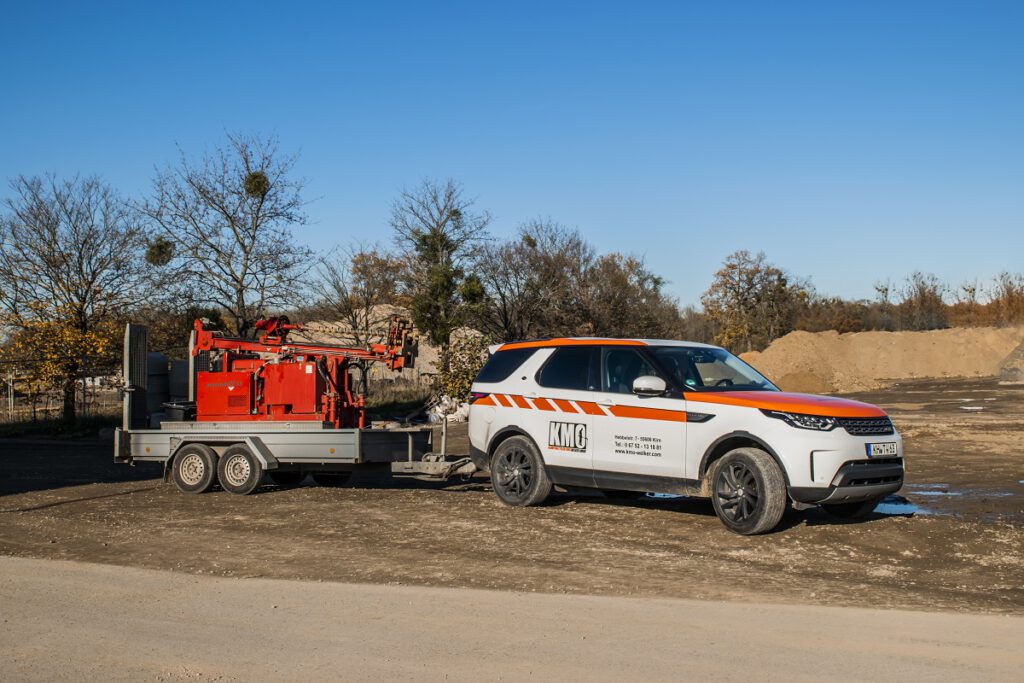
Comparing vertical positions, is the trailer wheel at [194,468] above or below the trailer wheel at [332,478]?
above

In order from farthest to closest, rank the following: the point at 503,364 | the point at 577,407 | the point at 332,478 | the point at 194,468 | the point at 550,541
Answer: the point at 332,478 → the point at 194,468 → the point at 503,364 → the point at 577,407 → the point at 550,541

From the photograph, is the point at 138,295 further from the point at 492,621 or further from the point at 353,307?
the point at 492,621

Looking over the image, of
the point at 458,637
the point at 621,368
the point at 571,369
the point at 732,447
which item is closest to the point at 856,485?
the point at 732,447

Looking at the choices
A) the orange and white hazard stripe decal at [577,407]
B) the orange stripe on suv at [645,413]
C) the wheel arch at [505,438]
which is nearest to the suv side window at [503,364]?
the orange and white hazard stripe decal at [577,407]

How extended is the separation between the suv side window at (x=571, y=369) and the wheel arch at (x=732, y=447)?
5.68 feet

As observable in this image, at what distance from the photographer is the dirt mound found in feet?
185

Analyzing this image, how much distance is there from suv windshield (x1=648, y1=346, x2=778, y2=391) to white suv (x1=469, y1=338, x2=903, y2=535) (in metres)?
0.02

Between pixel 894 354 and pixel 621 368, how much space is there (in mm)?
54241

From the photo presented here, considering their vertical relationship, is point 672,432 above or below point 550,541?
above

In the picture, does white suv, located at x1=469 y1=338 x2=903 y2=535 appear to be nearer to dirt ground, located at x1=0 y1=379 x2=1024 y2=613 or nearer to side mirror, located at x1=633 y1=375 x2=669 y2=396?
side mirror, located at x1=633 y1=375 x2=669 y2=396

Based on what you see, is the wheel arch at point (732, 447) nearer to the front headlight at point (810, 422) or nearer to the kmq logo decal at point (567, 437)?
the front headlight at point (810, 422)

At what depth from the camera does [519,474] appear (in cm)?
1218

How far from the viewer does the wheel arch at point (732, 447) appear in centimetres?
989

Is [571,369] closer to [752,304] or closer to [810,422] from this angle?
[810,422]
